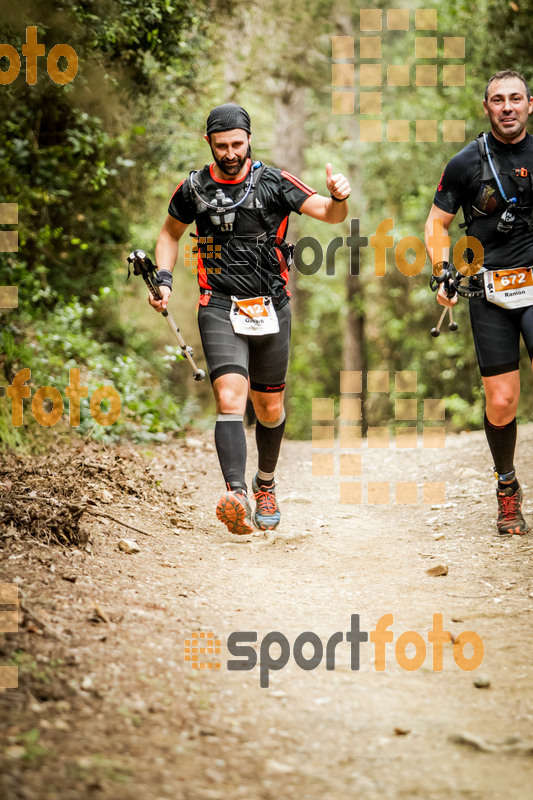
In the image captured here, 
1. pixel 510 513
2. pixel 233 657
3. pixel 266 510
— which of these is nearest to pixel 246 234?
pixel 266 510

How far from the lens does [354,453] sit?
1068cm

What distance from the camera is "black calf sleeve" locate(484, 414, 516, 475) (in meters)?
5.62

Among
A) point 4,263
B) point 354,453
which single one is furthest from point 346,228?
point 4,263

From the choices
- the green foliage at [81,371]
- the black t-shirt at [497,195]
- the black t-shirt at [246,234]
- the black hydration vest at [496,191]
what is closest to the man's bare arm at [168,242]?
the black t-shirt at [246,234]

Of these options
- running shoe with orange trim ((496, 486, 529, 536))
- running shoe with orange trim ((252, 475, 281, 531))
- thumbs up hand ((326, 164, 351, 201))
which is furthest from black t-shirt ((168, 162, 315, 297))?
running shoe with orange trim ((496, 486, 529, 536))

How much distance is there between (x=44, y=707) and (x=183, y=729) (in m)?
0.46

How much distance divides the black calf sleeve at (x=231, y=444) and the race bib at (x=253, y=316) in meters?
0.57

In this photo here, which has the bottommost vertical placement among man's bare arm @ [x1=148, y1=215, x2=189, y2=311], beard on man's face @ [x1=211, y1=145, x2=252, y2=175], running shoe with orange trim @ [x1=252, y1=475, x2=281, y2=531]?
running shoe with orange trim @ [x1=252, y1=475, x2=281, y2=531]

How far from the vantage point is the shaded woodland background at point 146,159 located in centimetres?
824

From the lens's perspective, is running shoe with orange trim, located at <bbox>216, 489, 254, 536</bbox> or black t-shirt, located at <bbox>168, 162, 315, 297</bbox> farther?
black t-shirt, located at <bbox>168, 162, 315, 297</bbox>

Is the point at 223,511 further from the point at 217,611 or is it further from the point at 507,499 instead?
the point at 507,499

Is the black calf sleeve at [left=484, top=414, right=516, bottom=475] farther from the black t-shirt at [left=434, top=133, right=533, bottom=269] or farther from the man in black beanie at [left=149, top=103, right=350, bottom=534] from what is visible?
the man in black beanie at [left=149, top=103, right=350, bottom=534]

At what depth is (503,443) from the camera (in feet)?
18.5

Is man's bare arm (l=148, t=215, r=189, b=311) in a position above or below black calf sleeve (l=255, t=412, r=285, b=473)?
above
